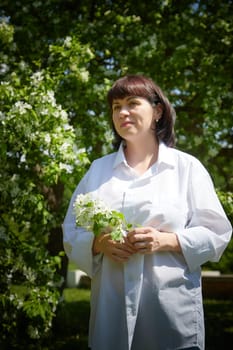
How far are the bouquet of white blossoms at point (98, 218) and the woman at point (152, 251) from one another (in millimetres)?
51

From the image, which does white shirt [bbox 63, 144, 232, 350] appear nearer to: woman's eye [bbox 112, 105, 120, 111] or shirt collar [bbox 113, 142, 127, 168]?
shirt collar [bbox 113, 142, 127, 168]

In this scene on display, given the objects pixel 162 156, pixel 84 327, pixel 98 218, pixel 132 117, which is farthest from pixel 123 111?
pixel 84 327

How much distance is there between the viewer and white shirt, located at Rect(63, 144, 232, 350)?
1883 millimetres

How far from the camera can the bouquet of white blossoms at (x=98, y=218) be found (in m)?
1.86

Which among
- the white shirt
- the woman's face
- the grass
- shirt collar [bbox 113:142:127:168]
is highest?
the woman's face

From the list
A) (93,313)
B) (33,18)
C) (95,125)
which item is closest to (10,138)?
(95,125)

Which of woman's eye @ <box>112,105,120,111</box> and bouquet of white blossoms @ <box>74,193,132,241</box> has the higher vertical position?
woman's eye @ <box>112,105,120,111</box>

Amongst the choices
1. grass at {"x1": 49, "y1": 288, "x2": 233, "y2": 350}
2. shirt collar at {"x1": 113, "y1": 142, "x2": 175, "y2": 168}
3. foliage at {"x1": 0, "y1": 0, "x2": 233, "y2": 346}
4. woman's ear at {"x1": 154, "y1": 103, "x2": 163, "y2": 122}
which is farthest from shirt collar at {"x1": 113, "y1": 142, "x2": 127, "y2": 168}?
grass at {"x1": 49, "y1": 288, "x2": 233, "y2": 350}

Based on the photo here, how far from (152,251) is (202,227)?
238 millimetres

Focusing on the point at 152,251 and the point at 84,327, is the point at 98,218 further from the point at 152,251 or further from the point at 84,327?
the point at 84,327

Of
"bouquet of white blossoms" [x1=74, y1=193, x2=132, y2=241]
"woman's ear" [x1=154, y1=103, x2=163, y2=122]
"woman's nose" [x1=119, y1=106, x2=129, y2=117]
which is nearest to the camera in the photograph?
"bouquet of white blossoms" [x1=74, y1=193, x2=132, y2=241]

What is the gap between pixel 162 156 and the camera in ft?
7.04

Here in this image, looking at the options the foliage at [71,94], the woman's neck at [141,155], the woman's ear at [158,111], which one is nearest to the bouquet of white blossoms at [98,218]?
the woman's neck at [141,155]

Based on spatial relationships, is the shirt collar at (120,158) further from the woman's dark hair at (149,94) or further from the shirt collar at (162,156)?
the woman's dark hair at (149,94)
